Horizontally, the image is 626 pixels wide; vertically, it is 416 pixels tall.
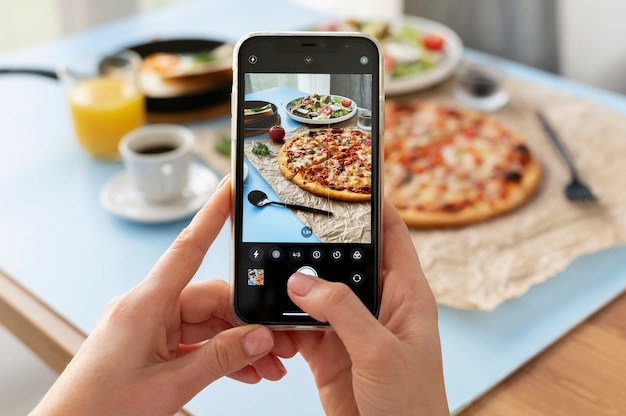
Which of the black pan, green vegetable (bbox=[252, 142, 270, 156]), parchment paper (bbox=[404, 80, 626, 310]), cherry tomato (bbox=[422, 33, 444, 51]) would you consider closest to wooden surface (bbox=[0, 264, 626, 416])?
parchment paper (bbox=[404, 80, 626, 310])

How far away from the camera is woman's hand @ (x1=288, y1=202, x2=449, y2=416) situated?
2.32 ft

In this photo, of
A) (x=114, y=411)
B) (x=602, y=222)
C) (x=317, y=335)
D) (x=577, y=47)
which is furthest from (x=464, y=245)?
(x=577, y=47)

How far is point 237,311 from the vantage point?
0.81 metres

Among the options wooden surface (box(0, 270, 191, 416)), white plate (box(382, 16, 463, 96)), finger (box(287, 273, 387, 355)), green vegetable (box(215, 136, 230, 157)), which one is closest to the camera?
finger (box(287, 273, 387, 355))

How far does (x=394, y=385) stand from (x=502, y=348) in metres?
0.35

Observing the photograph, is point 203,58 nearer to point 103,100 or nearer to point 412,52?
point 103,100

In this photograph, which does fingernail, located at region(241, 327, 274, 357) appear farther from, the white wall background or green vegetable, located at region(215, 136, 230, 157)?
the white wall background

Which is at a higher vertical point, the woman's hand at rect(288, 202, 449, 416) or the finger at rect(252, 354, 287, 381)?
the woman's hand at rect(288, 202, 449, 416)

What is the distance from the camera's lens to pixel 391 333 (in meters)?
0.72

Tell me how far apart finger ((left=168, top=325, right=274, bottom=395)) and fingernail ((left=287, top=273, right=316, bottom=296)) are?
2.5 inches

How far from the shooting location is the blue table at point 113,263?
0.96 m

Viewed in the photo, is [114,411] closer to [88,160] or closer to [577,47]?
[88,160]

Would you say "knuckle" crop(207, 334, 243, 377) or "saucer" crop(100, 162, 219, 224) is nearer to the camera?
"knuckle" crop(207, 334, 243, 377)

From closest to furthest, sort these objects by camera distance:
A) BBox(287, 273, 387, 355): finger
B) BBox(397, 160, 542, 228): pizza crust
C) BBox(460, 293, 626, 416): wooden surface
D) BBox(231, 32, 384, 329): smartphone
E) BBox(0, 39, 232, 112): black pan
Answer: BBox(287, 273, 387, 355): finger → BBox(231, 32, 384, 329): smartphone → BBox(460, 293, 626, 416): wooden surface → BBox(397, 160, 542, 228): pizza crust → BBox(0, 39, 232, 112): black pan
